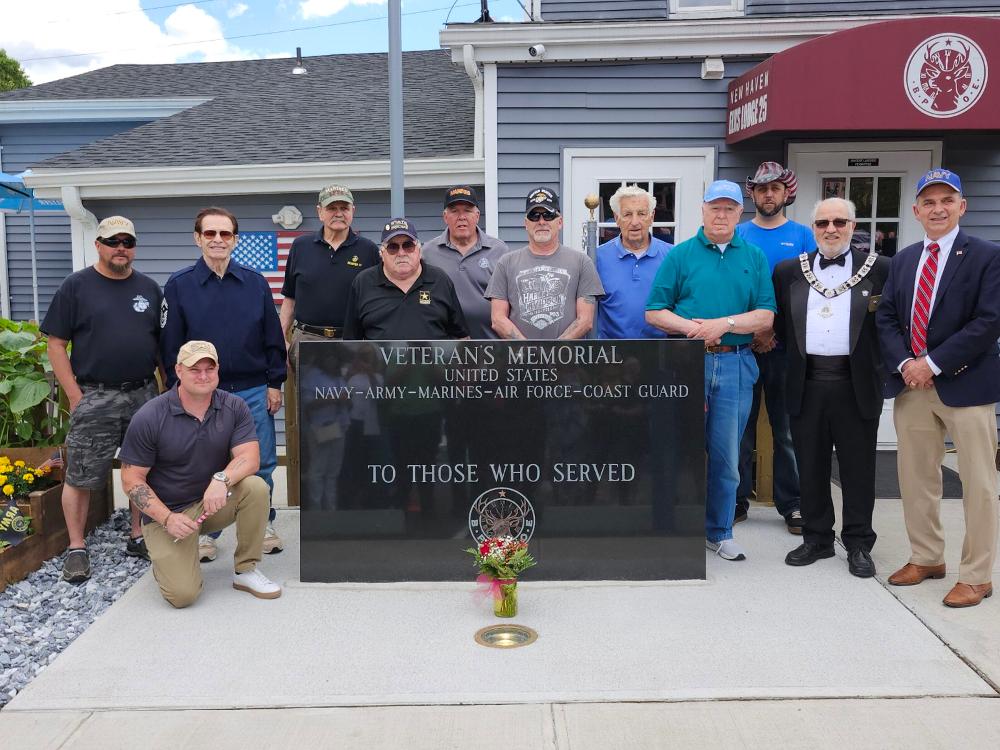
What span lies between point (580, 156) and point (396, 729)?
207 inches

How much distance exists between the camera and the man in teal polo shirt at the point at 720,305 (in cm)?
429

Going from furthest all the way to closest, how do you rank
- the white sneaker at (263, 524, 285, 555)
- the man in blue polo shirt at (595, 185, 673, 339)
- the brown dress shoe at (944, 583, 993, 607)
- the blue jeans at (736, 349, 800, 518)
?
1. the blue jeans at (736, 349, 800, 518)
2. the white sneaker at (263, 524, 285, 555)
3. the man in blue polo shirt at (595, 185, 673, 339)
4. the brown dress shoe at (944, 583, 993, 607)

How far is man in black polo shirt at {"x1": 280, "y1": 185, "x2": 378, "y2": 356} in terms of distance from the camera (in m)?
4.85

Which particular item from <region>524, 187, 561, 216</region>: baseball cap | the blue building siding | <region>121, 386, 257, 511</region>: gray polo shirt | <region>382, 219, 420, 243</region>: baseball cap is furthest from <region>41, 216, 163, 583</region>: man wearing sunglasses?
the blue building siding

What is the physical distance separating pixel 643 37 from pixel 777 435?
3.52 meters

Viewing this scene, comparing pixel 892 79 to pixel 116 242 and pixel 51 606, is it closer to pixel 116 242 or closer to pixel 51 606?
pixel 116 242

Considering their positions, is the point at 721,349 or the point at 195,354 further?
the point at 721,349

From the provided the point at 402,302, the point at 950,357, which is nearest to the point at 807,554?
the point at 950,357

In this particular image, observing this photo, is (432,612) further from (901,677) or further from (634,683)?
(901,677)

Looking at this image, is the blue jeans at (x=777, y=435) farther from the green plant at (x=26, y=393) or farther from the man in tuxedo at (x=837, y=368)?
the green plant at (x=26, y=393)

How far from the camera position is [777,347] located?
4.79 m

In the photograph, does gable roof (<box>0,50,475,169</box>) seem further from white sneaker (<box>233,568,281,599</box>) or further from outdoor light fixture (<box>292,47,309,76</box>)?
white sneaker (<box>233,568,281,599</box>)

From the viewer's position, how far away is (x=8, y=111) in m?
12.5

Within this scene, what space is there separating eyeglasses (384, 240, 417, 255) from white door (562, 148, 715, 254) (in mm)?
3202
